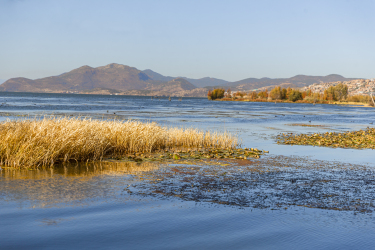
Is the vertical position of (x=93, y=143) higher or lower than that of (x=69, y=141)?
lower

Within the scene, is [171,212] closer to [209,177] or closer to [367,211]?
[209,177]

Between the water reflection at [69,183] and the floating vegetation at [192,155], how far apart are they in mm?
1388

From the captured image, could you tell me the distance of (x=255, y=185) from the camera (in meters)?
12.5

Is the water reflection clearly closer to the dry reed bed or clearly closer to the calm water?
the calm water

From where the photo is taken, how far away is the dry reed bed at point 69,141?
14703 millimetres

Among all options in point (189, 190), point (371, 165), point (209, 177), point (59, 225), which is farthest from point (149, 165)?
point (371, 165)

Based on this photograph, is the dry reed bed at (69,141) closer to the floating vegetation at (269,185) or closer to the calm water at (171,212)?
the calm water at (171,212)

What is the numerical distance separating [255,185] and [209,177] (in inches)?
73.0

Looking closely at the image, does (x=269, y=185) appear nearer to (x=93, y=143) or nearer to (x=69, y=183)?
(x=69, y=183)

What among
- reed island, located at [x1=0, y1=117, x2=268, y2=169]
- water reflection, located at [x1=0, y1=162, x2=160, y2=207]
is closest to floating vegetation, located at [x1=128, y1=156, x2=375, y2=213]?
water reflection, located at [x1=0, y1=162, x2=160, y2=207]

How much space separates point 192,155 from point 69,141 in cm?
611

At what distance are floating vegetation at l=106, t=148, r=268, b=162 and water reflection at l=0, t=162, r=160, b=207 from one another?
54.6 inches

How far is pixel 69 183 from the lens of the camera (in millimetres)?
12305

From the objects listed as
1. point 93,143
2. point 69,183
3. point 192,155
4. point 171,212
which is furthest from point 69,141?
point 171,212
